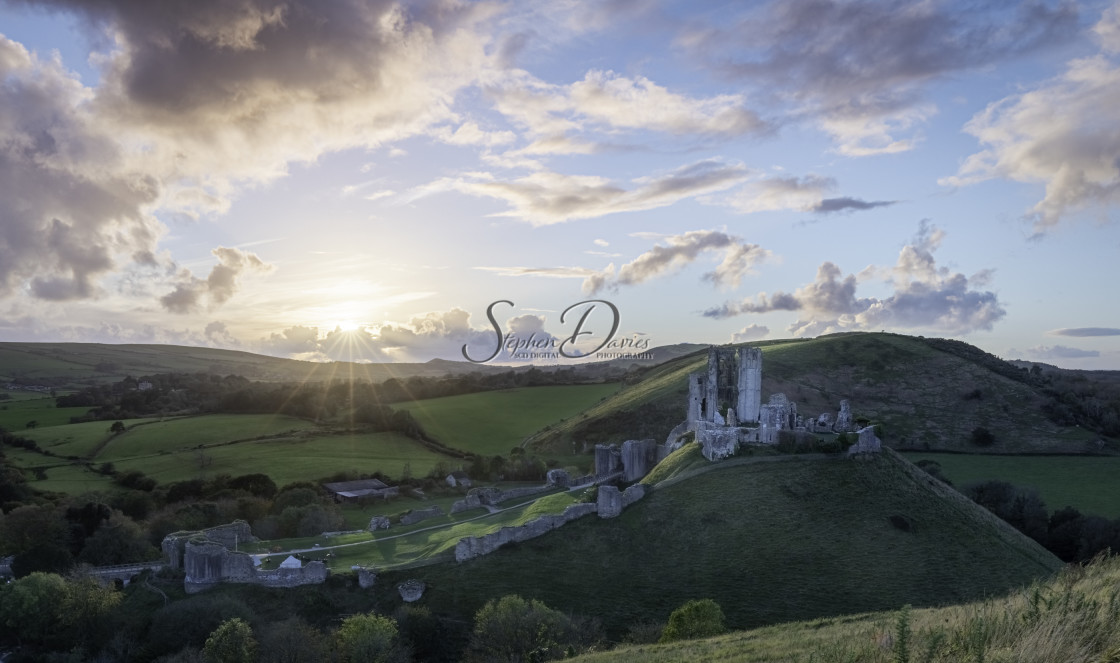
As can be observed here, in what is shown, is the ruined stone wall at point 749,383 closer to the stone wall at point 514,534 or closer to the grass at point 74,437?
the stone wall at point 514,534

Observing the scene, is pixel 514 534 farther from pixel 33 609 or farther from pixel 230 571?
pixel 33 609

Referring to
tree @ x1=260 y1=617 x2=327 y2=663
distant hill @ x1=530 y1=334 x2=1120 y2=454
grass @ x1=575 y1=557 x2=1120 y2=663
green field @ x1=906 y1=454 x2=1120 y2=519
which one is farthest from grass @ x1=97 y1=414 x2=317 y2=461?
grass @ x1=575 y1=557 x2=1120 y2=663

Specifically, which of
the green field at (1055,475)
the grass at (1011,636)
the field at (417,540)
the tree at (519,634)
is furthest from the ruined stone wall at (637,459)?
the grass at (1011,636)

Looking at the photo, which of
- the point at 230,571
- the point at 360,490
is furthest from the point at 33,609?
the point at 360,490

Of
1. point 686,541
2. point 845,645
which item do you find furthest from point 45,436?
point 845,645

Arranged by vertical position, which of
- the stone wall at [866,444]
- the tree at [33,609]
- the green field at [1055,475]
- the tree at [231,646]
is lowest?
the tree at [33,609]

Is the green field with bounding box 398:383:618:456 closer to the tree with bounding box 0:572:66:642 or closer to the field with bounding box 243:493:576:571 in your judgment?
the field with bounding box 243:493:576:571
